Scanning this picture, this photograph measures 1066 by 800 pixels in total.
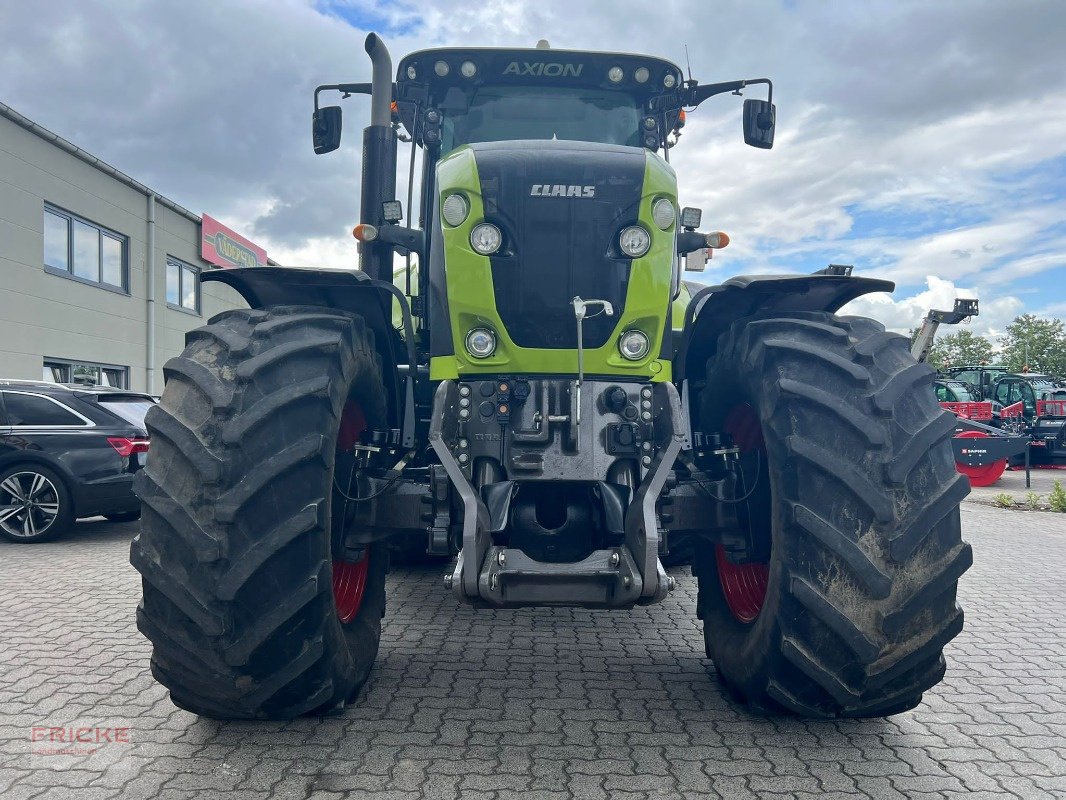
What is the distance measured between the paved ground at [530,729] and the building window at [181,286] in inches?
855

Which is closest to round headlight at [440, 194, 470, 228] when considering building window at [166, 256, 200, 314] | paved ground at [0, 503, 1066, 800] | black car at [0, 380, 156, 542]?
paved ground at [0, 503, 1066, 800]

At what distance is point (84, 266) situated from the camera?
20.8 meters

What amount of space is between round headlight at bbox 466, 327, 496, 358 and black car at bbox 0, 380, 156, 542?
665 centimetres

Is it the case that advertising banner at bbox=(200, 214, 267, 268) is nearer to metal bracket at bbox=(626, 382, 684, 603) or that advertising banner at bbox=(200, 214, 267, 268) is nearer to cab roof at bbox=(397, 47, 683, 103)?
cab roof at bbox=(397, 47, 683, 103)

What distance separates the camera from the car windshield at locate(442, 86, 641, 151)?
4488mm

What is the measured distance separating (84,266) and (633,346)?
68.6ft

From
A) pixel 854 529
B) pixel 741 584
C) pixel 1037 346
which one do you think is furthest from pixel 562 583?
Answer: pixel 1037 346

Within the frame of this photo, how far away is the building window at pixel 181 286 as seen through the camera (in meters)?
25.0

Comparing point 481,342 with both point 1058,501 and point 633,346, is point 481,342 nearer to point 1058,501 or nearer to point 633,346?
point 633,346

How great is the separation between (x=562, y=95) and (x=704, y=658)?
3.04 m

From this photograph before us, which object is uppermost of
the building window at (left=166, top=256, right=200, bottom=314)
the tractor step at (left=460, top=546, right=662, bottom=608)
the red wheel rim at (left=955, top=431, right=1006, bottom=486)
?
the building window at (left=166, top=256, right=200, bottom=314)

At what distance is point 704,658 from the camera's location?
14.4 ft

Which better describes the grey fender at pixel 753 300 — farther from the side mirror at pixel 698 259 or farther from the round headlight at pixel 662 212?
the side mirror at pixel 698 259

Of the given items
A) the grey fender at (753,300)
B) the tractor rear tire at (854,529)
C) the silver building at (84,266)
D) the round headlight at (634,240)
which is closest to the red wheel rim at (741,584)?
the tractor rear tire at (854,529)
